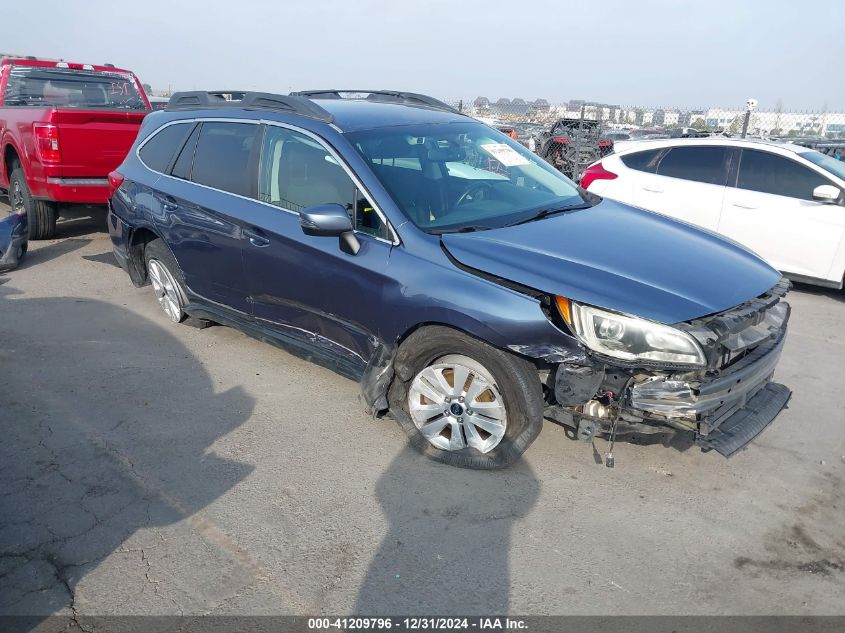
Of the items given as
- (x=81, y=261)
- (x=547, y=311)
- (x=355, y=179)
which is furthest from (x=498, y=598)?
(x=81, y=261)

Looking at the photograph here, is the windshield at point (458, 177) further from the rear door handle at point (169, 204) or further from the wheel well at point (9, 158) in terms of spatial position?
the wheel well at point (9, 158)

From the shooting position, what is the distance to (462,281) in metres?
3.31

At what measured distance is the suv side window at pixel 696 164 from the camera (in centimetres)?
743

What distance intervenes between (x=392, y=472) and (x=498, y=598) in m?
1.04

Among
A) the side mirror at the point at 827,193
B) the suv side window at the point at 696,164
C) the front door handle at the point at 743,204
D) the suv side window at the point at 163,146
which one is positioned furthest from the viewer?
the suv side window at the point at 696,164

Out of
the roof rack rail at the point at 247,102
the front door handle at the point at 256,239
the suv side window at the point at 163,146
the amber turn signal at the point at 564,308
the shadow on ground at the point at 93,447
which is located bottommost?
the shadow on ground at the point at 93,447

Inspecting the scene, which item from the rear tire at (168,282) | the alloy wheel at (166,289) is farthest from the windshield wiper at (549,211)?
the alloy wheel at (166,289)

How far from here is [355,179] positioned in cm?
380

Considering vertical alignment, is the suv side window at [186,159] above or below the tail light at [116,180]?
above

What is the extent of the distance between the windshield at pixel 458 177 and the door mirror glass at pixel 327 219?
1.05 ft

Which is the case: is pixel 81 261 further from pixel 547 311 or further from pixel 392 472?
pixel 547 311

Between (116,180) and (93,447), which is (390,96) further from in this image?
(93,447)

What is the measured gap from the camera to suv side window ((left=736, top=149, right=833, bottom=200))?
689 cm

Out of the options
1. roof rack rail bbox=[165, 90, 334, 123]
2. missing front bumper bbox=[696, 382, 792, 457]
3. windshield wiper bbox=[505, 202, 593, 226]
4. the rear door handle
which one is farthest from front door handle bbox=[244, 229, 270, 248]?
missing front bumper bbox=[696, 382, 792, 457]
